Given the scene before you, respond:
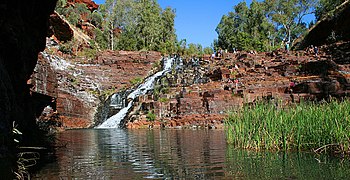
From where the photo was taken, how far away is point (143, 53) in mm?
47094

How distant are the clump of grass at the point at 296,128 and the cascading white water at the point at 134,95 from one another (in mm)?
22132

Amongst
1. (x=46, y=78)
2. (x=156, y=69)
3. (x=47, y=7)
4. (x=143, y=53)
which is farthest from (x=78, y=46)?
(x=47, y=7)

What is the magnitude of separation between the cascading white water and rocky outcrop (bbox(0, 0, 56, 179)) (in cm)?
1924

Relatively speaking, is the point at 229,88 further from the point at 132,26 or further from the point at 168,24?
the point at 168,24

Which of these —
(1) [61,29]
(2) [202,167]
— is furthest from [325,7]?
(2) [202,167]

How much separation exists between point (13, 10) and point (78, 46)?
44.3m

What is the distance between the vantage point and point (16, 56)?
8.80 m

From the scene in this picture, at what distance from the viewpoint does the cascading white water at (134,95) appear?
31.9 metres

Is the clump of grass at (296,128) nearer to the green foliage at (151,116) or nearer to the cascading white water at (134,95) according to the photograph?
the green foliage at (151,116)

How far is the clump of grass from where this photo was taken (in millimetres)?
8297

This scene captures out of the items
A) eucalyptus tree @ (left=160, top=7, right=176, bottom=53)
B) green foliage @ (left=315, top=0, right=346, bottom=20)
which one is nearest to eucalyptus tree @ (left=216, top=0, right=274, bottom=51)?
green foliage @ (left=315, top=0, right=346, bottom=20)

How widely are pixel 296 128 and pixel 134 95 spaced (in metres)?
26.8

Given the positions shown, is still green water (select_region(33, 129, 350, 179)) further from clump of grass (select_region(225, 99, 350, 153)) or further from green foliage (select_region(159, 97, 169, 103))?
green foliage (select_region(159, 97, 169, 103))

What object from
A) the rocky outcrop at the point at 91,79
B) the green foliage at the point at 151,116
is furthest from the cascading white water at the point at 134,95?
the green foliage at the point at 151,116
